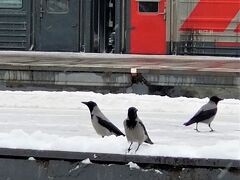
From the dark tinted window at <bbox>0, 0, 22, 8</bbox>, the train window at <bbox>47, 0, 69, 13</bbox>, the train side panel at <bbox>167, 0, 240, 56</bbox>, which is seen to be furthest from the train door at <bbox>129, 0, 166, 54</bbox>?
the dark tinted window at <bbox>0, 0, 22, 8</bbox>

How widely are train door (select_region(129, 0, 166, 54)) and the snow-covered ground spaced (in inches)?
196

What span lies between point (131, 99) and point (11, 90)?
2.76 metres

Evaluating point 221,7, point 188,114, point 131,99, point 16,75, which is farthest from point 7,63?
point 221,7

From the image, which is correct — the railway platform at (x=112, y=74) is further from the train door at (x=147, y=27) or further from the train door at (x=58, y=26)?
the train door at (x=58, y=26)

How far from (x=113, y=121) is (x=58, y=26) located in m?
9.18

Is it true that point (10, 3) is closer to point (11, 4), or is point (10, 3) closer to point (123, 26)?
point (11, 4)

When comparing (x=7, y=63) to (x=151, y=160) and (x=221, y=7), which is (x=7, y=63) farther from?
(x=151, y=160)

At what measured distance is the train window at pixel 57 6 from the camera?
17.6 meters

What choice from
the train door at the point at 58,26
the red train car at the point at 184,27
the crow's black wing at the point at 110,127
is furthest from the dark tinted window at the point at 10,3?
the crow's black wing at the point at 110,127

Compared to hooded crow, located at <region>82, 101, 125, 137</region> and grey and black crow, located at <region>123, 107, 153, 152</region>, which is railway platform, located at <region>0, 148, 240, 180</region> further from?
hooded crow, located at <region>82, 101, 125, 137</region>

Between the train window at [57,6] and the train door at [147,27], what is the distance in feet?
5.64

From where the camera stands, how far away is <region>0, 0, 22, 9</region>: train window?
687 inches

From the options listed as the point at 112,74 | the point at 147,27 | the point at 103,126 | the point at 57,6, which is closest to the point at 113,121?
the point at 103,126

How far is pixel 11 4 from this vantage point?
17469 mm
